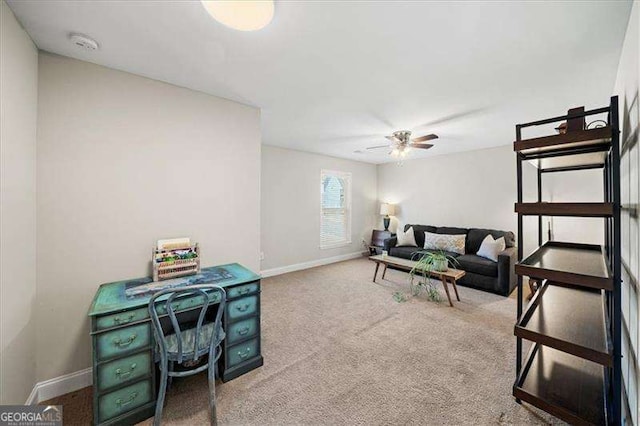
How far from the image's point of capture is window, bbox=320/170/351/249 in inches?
218

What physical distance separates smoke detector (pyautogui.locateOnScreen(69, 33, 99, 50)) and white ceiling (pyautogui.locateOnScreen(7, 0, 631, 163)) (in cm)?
4

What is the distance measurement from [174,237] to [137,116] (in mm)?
1070

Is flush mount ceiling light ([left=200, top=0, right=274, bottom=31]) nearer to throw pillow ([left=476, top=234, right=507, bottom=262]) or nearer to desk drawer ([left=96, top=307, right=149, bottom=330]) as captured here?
desk drawer ([left=96, top=307, right=149, bottom=330])

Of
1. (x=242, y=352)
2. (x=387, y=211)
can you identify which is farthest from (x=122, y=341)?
(x=387, y=211)

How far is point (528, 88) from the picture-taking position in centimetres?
229

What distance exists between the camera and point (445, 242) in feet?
15.4

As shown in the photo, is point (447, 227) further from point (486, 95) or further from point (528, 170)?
point (486, 95)

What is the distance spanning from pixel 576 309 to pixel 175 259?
304 centimetres

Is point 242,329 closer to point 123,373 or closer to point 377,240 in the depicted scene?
point 123,373

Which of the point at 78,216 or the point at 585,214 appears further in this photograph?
the point at 78,216

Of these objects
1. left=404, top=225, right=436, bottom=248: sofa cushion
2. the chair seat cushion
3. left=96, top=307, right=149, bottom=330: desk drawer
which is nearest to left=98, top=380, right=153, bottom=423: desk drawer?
the chair seat cushion

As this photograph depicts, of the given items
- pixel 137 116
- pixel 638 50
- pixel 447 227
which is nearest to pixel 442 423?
pixel 638 50

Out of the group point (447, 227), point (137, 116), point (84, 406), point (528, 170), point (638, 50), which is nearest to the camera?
point (638, 50)

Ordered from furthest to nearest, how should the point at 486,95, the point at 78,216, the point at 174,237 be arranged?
the point at 486,95 < the point at 174,237 < the point at 78,216
